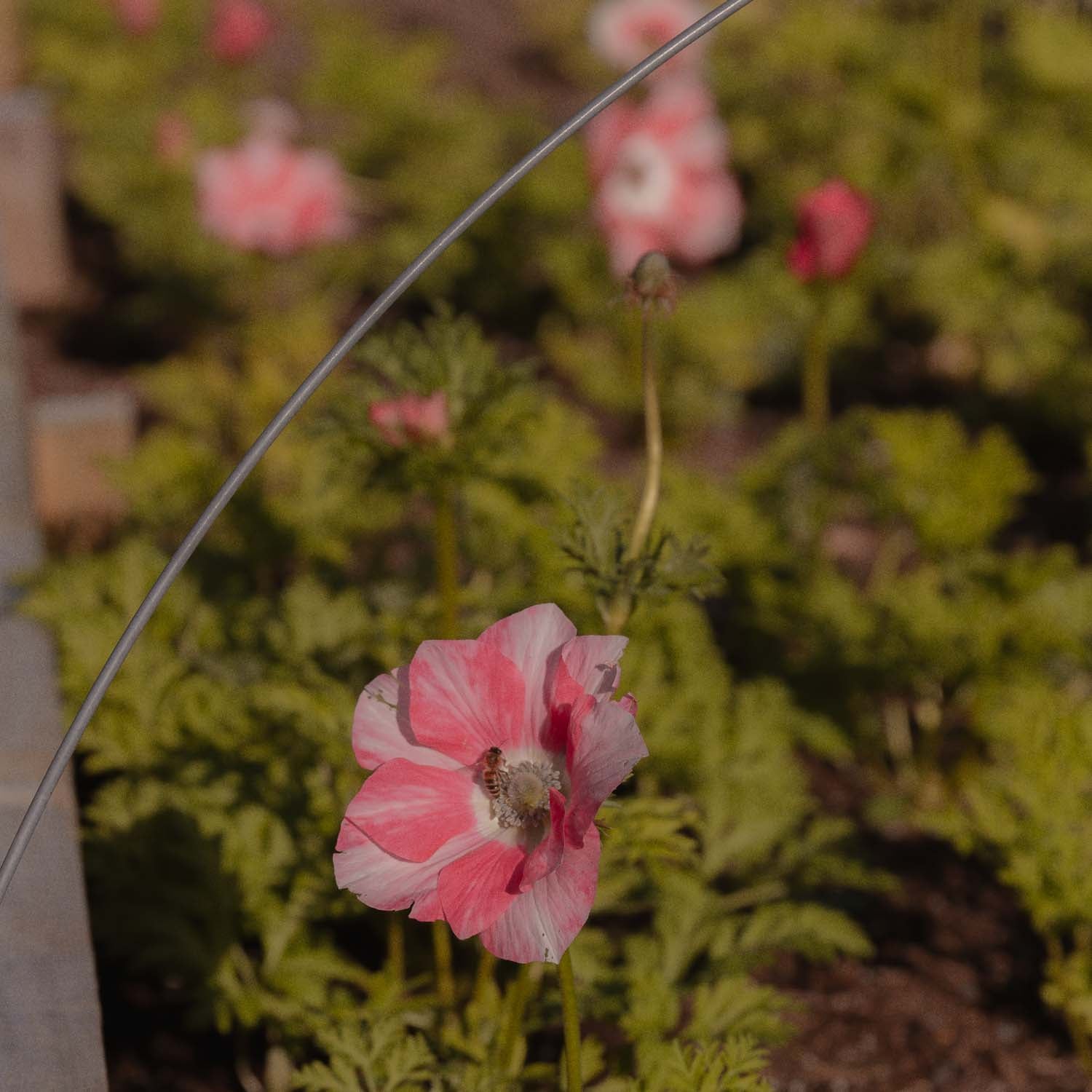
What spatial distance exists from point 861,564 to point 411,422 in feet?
5.25

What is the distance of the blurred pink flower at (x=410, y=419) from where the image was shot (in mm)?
1526

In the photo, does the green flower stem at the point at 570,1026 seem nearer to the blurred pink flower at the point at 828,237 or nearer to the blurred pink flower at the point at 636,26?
the blurred pink flower at the point at 828,237

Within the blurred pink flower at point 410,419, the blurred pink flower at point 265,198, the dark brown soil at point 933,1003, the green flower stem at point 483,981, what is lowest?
the dark brown soil at point 933,1003

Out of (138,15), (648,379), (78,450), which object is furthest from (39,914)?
(138,15)

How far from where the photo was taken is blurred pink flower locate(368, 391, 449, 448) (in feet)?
5.01

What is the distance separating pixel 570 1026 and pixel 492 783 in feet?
0.70

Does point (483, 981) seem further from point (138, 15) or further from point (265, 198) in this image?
point (138, 15)

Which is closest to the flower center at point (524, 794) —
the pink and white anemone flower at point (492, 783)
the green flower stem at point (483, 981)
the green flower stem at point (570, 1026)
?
the pink and white anemone flower at point (492, 783)

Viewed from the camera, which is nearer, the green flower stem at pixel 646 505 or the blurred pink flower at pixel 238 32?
the green flower stem at pixel 646 505

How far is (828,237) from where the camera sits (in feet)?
7.79

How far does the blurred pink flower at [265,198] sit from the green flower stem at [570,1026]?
206 centimetres

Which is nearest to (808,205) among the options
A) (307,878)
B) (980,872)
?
(980,872)

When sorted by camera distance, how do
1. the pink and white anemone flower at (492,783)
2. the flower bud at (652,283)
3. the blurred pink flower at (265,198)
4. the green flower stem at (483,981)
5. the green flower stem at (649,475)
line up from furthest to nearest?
1. the blurred pink flower at (265,198)
2. the green flower stem at (483,981)
3. the green flower stem at (649,475)
4. the flower bud at (652,283)
5. the pink and white anemone flower at (492,783)

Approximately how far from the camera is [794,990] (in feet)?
6.26
